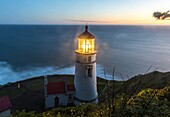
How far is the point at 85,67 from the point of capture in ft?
50.2

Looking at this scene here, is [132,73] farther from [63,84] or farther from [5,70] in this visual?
[5,70]

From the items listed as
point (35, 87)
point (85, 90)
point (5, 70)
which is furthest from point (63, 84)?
point (5, 70)

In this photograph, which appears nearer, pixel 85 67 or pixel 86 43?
pixel 86 43

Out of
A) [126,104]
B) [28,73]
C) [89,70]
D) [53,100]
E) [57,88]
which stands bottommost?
[28,73]

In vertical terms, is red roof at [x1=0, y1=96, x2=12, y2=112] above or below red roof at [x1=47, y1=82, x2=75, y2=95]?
below

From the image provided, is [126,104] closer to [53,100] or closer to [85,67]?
[85,67]

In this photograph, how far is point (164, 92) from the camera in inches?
259

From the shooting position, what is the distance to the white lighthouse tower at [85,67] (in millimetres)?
15033

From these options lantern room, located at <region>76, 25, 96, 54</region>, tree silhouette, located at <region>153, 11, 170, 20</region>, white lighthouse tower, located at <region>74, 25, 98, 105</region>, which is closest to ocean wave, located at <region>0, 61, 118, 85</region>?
white lighthouse tower, located at <region>74, 25, 98, 105</region>

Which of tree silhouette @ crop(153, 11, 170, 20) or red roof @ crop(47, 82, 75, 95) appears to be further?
red roof @ crop(47, 82, 75, 95)

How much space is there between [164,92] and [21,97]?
15.4 meters

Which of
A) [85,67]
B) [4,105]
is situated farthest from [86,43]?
[4,105]

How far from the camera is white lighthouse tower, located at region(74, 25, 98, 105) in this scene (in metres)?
15.0

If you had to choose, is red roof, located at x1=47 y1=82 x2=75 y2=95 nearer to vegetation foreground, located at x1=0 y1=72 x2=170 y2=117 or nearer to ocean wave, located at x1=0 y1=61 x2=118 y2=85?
vegetation foreground, located at x1=0 y1=72 x2=170 y2=117
